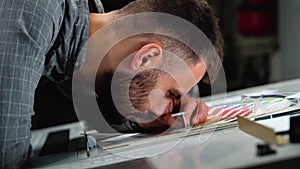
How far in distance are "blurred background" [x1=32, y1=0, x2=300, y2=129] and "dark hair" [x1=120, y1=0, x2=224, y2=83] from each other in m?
0.65

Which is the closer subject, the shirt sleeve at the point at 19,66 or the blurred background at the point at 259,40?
the shirt sleeve at the point at 19,66

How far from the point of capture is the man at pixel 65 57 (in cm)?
50

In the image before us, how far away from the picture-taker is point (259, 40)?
1.64 m

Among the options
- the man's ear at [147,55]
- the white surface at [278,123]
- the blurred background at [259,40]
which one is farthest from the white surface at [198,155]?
the blurred background at [259,40]

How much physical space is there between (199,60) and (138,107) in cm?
12

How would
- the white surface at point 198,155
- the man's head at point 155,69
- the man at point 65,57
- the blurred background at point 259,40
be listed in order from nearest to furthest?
1. the white surface at point 198,155
2. the man at point 65,57
3. the man's head at point 155,69
4. the blurred background at point 259,40

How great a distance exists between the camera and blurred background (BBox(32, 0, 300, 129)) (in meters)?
1.38

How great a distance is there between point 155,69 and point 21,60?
0.19m

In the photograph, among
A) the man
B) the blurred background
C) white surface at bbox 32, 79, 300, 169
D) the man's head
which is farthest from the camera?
the blurred background

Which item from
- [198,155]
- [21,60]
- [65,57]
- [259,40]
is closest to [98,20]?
[65,57]

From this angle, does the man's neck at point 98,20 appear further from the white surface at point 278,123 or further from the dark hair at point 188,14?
the white surface at point 278,123

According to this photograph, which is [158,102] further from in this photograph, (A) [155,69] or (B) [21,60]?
(B) [21,60]

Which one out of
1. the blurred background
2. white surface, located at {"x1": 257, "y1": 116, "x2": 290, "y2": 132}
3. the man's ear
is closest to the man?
the man's ear

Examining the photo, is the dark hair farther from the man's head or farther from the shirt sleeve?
the shirt sleeve
